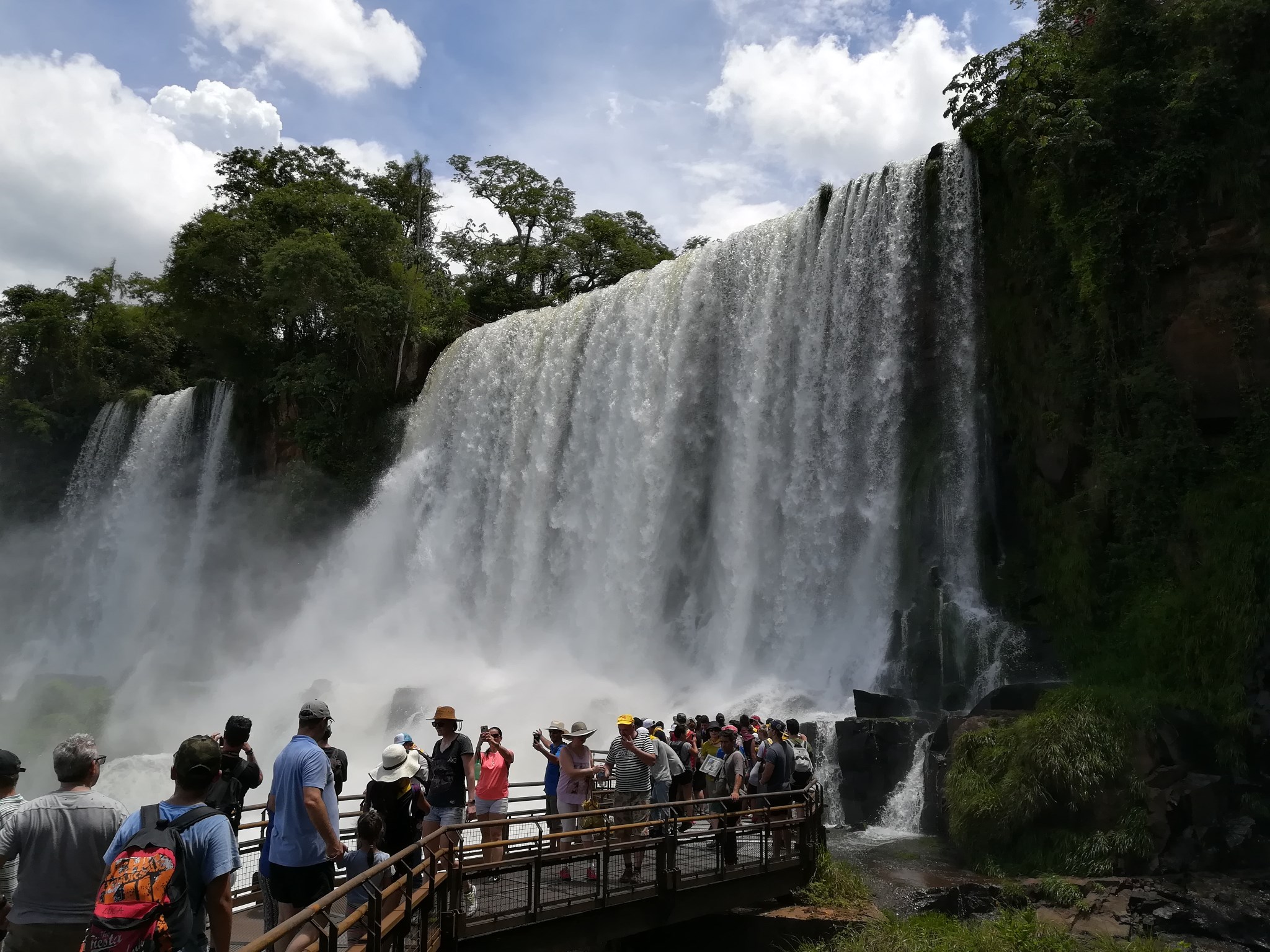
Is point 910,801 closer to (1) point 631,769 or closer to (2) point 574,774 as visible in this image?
(1) point 631,769

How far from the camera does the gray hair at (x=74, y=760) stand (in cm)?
401

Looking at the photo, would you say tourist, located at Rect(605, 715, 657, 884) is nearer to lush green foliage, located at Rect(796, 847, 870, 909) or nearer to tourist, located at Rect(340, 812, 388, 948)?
lush green foliage, located at Rect(796, 847, 870, 909)

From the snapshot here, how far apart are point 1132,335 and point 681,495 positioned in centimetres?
1028

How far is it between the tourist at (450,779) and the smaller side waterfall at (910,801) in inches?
326

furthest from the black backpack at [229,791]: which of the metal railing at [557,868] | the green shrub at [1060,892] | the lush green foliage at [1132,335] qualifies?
the lush green foliage at [1132,335]

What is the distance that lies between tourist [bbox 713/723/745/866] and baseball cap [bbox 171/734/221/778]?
5723 millimetres

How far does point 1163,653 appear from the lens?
13.9 metres

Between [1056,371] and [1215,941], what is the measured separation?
403 inches

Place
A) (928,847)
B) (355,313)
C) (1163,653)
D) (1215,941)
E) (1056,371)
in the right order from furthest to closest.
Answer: (355,313) → (1056,371) → (1163,653) → (928,847) → (1215,941)

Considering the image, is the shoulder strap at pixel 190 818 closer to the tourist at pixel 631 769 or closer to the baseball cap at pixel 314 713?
the baseball cap at pixel 314 713

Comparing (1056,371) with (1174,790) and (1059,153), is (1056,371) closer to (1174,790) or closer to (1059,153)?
(1059,153)

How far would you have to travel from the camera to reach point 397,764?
6.07m

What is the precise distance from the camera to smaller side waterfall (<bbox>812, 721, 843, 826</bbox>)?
46.6 feet

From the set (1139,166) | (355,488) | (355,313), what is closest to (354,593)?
(355,488)
